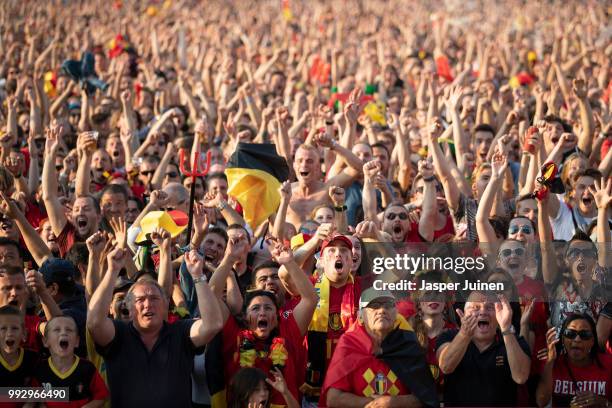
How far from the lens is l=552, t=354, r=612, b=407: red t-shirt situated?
6.80 meters

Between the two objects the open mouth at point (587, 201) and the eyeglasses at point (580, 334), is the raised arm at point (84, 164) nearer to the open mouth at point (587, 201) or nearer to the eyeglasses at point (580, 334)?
the open mouth at point (587, 201)

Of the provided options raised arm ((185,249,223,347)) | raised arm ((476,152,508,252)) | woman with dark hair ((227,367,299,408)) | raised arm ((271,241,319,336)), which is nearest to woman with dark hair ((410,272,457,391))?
raised arm ((271,241,319,336))

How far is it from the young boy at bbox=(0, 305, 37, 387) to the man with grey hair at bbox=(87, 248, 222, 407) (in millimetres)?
384

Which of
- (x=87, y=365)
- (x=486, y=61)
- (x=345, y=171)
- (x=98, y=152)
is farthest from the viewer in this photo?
(x=486, y=61)

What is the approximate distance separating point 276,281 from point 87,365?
1526 mm

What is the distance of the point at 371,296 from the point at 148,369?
131 centimetres

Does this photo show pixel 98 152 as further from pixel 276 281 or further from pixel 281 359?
pixel 281 359

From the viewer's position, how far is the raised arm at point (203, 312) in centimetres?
660

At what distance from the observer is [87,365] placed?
648 centimetres

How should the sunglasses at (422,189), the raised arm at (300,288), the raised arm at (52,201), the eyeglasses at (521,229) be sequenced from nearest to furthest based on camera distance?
the raised arm at (300,288), the eyeglasses at (521,229), the raised arm at (52,201), the sunglasses at (422,189)

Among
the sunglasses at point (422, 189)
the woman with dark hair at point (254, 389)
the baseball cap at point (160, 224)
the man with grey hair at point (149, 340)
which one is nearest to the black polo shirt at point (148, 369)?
the man with grey hair at point (149, 340)

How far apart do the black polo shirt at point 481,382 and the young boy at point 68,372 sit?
195 cm

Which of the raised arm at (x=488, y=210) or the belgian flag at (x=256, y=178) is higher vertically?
the belgian flag at (x=256, y=178)

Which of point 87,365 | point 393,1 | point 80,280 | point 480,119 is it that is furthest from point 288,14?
point 87,365
